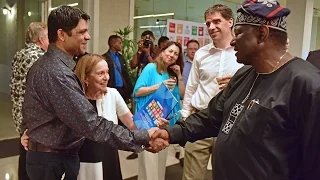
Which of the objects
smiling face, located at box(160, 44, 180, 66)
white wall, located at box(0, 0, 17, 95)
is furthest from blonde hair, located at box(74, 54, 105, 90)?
white wall, located at box(0, 0, 17, 95)

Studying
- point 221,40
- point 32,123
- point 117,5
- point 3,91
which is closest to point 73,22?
point 32,123

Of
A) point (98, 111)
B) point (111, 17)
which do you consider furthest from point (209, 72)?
point (111, 17)

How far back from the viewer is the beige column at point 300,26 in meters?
4.73

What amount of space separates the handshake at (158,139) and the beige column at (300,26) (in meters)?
3.68

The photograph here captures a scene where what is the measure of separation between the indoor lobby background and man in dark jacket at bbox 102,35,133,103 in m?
0.65

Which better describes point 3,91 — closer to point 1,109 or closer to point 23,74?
point 1,109

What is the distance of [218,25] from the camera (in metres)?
2.21

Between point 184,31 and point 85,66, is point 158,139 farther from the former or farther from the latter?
point 184,31

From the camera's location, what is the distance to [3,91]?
19.6 feet

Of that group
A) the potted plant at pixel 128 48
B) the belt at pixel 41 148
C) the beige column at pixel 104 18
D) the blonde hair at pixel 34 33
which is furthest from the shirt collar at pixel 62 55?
→ the beige column at pixel 104 18

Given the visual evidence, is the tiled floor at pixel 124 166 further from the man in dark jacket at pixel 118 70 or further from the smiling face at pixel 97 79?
the smiling face at pixel 97 79

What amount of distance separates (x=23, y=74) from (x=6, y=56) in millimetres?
3567

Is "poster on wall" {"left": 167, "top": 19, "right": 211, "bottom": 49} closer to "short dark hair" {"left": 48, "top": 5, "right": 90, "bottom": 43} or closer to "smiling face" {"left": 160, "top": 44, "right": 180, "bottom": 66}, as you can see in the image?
"smiling face" {"left": 160, "top": 44, "right": 180, "bottom": 66}

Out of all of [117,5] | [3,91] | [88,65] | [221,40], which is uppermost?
[117,5]
